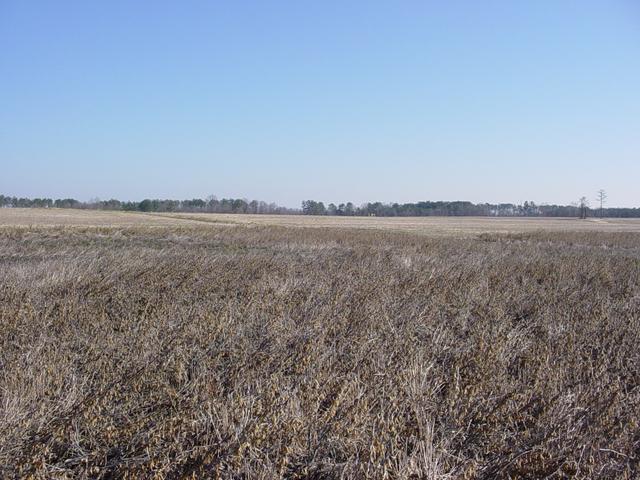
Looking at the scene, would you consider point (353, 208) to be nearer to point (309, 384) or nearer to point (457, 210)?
point (457, 210)

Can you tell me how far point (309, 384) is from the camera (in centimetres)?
333

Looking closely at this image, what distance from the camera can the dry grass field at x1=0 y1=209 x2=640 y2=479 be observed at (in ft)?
8.46

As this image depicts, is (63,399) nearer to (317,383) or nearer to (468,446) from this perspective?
(317,383)

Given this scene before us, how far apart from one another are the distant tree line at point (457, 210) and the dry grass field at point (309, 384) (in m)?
136

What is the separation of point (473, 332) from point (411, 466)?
9.72ft

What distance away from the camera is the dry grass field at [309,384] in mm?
2578

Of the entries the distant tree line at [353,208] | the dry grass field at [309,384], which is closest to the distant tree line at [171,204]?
the distant tree line at [353,208]

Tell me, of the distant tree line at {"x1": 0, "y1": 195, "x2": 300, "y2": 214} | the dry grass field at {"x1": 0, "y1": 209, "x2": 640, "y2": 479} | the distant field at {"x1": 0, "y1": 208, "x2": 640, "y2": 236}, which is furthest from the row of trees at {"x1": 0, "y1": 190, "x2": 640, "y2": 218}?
the dry grass field at {"x1": 0, "y1": 209, "x2": 640, "y2": 479}

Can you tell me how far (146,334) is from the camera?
14.4ft

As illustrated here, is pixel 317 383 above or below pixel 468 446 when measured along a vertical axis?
above

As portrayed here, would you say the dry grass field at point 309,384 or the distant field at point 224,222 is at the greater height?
the distant field at point 224,222

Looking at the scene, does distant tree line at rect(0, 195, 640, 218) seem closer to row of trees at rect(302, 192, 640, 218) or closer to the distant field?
row of trees at rect(302, 192, 640, 218)

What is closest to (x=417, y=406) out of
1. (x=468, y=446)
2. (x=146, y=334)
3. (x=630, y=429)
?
(x=468, y=446)

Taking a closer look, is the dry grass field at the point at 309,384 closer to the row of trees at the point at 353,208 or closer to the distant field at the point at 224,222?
the distant field at the point at 224,222
